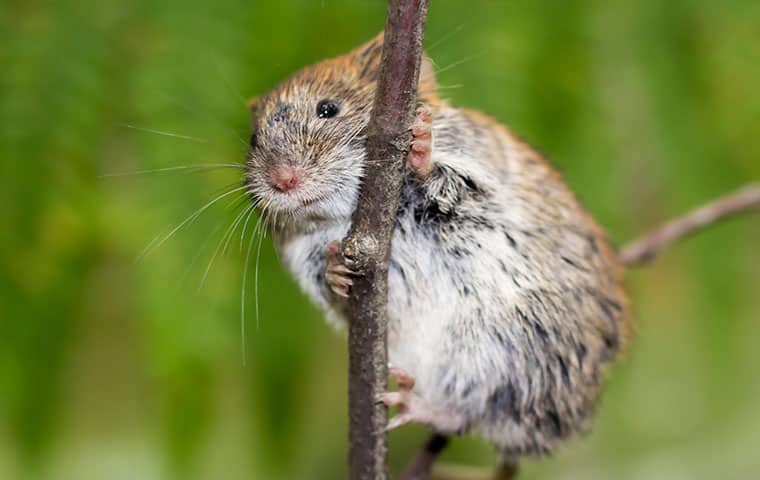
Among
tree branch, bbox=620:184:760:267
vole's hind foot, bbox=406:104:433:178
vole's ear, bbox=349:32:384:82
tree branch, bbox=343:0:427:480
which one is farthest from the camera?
tree branch, bbox=620:184:760:267

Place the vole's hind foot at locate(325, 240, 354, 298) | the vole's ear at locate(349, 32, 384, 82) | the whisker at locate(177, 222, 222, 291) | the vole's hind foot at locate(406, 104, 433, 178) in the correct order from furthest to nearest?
the whisker at locate(177, 222, 222, 291), the vole's ear at locate(349, 32, 384, 82), the vole's hind foot at locate(325, 240, 354, 298), the vole's hind foot at locate(406, 104, 433, 178)

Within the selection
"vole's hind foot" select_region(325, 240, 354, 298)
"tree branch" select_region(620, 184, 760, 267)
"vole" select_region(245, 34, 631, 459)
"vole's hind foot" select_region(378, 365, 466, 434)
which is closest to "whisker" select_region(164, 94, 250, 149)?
"vole" select_region(245, 34, 631, 459)

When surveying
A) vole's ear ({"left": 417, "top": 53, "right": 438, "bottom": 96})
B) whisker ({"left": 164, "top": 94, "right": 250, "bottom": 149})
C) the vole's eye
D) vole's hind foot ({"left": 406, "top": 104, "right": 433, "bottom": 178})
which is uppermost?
whisker ({"left": 164, "top": 94, "right": 250, "bottom": 149})

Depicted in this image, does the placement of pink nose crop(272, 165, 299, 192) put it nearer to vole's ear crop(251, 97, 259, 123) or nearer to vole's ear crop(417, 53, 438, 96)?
vole's ear crop(251, 97, 259, 123)

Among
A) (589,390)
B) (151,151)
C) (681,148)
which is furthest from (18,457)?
(681,148)

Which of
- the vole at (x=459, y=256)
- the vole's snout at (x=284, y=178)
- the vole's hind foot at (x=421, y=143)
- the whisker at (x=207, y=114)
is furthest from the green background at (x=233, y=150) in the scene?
the vole's snout at (x=284, y=178)

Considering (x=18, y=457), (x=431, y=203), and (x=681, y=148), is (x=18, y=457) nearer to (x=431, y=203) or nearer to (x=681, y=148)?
(x=431, y=203)

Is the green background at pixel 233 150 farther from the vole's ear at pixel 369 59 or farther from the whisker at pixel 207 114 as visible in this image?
the vole's ear at pixel 369 59
